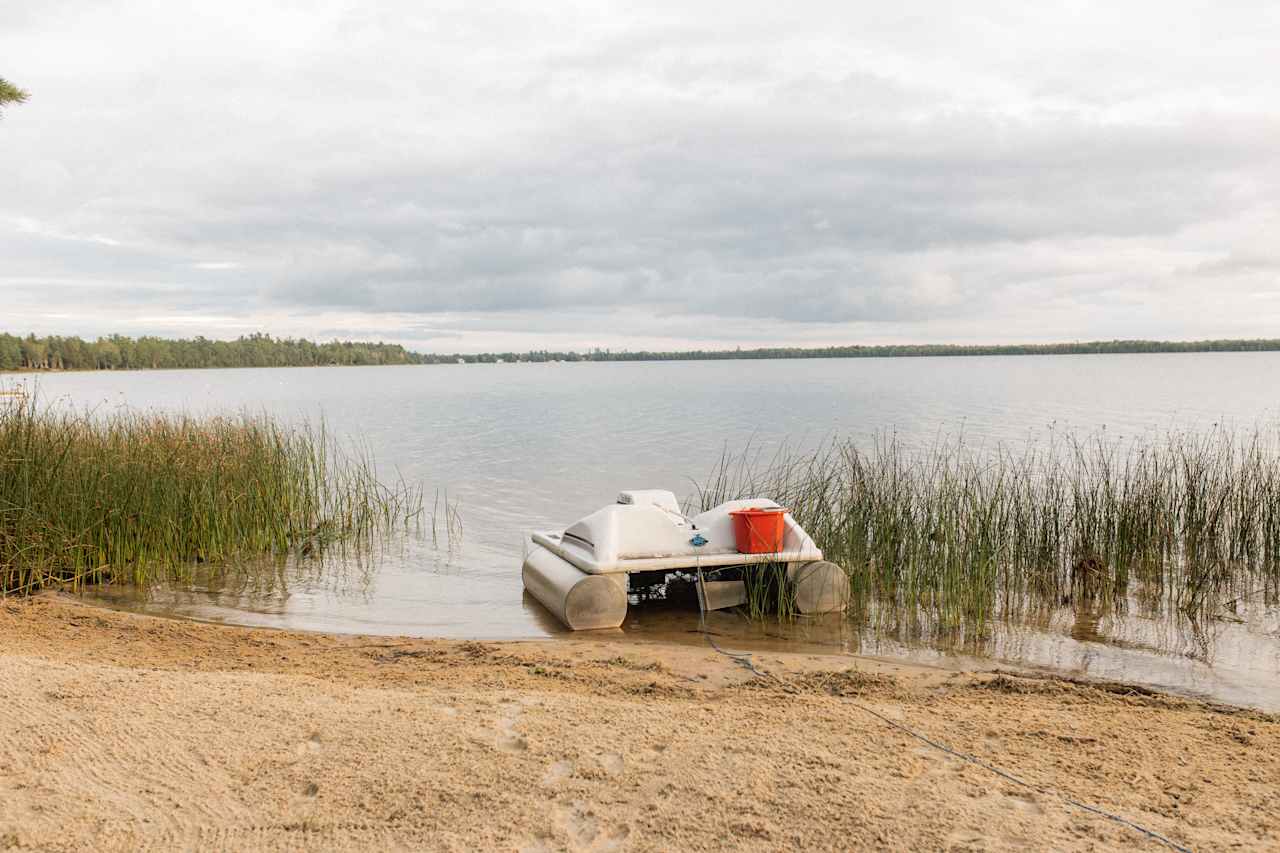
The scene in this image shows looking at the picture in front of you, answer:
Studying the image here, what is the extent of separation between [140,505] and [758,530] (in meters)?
6.13

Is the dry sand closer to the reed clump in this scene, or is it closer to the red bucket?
the red bucket

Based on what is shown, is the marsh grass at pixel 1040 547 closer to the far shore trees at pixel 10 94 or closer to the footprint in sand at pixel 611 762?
the footprint in sand at pixel 611 762

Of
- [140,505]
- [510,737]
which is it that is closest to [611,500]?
[140,505]

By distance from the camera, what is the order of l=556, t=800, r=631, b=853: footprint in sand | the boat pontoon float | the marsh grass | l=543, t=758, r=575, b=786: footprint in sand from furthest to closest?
the marsh grass < the boat pontoon float < l=543, t=758, r=575, b=786: footprint in sand < l=556, t=800, r=631, b=853: footprint in sand

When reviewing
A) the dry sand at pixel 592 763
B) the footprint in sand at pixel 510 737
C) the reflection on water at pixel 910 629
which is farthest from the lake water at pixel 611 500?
the footprint in sand at pixel 510 737

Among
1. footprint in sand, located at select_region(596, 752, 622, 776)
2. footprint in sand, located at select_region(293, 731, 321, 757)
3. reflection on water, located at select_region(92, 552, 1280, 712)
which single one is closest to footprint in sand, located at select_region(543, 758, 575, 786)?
footprint in sand, located at select_region(596, 752, 622, 776)

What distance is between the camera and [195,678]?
16.1ft

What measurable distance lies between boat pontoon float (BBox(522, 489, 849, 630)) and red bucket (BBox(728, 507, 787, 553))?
0.17ft

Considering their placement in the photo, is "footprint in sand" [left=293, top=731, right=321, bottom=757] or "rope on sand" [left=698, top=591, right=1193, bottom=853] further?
"footprint in sand" [left=293, top=731, right=321, bottom=757]

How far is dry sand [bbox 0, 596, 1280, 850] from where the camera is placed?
A: 10.5 feet

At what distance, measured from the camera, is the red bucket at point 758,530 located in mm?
7418

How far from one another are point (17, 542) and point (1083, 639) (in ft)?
30.3

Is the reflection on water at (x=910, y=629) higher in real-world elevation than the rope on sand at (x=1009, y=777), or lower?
lower

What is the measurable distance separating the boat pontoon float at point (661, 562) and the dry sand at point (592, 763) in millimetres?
1731
